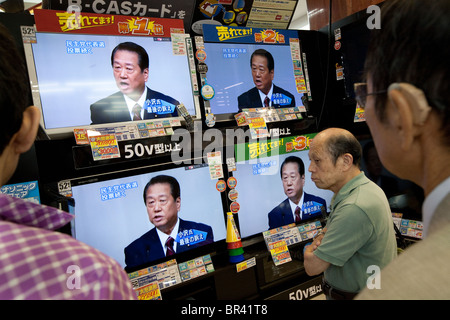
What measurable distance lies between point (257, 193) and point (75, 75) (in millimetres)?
1525

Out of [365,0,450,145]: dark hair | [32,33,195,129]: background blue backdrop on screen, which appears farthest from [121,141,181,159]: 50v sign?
[365,0,450,145]: dark hair

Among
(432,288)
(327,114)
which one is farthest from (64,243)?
(327,114)

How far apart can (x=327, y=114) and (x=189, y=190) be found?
1577 mm

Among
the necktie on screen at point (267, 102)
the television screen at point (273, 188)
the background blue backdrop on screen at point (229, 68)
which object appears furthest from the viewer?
the necktie on screen at point (267, 102)

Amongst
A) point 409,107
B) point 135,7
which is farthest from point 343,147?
point 135,7

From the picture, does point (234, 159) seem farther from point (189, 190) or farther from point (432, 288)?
point (432, 288)

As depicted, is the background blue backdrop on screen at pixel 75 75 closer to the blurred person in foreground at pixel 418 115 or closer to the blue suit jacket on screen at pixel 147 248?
the blue suit jacket on screen at pixel 147 248

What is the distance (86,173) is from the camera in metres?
1.92

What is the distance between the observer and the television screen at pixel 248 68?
2322 mm

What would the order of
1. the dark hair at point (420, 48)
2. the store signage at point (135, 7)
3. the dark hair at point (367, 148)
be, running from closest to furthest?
the dark hair at point (420, 48)
the store signage at point (135, 7)
the dark hair at point (367, 148)

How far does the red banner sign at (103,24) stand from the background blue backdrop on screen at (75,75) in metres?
0.03

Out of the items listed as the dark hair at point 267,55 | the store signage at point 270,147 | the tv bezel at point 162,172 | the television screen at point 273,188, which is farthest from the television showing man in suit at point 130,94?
the dark hair at point 267,55

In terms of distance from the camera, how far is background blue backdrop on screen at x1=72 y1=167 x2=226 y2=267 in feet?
5.99
